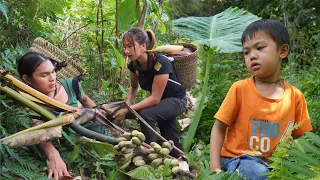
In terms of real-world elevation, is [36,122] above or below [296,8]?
below

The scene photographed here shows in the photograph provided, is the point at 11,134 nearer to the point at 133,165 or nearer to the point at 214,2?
the point at 133,165

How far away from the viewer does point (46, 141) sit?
7.04ft

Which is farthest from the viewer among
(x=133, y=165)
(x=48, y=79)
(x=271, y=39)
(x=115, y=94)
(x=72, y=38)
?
(x=72, y=38)

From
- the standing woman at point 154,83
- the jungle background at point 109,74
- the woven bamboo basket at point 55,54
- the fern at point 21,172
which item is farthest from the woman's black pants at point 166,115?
the fern at point 21,172

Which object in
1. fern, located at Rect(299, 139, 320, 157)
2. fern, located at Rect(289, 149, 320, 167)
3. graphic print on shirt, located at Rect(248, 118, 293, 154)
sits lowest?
graphic print on shirt, located at Rect(248, 118, 293, 154)

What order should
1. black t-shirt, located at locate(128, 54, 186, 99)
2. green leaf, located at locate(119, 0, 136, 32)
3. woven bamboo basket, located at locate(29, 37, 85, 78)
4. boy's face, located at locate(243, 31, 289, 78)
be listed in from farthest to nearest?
green leaf, located at locate(119, 0, 136, 32) < black t-shirt, located at locate(128, 54, 186, 99) < woven bamboo basket, located at locate(29, 37, 85, 78) < boy's face, located at locate(243, 31, 289, 78)

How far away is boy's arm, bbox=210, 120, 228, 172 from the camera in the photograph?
1.71 m

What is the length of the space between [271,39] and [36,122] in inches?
51.0

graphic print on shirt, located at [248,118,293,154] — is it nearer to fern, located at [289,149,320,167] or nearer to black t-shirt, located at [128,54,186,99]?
fern, located at [289,149,320,167]

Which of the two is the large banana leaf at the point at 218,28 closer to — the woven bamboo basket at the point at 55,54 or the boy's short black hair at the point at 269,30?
the boy's short black hair at the point at 269,30

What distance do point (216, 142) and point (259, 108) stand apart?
22 cm

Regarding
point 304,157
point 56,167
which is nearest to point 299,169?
point 304,157

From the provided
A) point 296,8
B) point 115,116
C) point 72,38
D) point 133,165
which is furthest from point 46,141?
point 296,8

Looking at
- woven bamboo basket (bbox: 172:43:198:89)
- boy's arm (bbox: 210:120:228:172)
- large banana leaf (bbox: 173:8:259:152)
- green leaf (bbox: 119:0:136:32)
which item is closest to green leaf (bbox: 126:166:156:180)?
boy's arm (bbox: 210:120:228:172)
